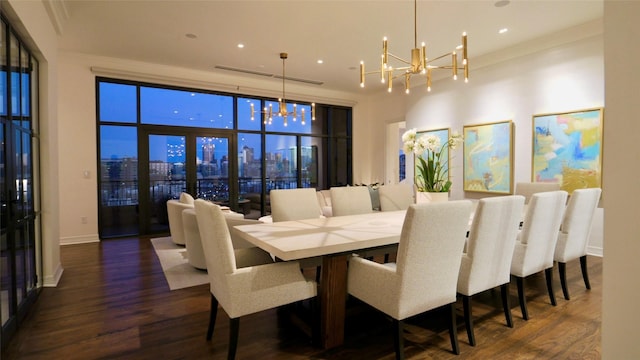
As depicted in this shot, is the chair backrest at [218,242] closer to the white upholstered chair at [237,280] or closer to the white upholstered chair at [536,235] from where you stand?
the white upholstered chair at [237,280]

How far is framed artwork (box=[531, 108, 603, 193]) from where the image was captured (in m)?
4.25

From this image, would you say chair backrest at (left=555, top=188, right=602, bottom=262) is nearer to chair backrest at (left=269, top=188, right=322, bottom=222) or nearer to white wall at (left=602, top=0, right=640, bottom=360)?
chair backrest at (left=269, top=188, right=322, bottom=222)

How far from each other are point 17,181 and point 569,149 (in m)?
6.23

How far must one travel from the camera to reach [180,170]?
6.24 meters

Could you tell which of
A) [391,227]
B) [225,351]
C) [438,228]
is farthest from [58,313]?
[438,228]

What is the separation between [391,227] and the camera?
8.38ft

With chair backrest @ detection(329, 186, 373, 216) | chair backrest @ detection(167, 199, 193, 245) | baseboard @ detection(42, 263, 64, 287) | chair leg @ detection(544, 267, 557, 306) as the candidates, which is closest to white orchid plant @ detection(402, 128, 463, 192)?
chair backrest @ detection(329, 186, 373, 216)

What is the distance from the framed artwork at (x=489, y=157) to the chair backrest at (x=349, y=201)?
9.55ft

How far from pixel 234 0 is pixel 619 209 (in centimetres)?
390

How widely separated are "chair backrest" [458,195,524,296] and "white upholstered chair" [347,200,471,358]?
0.17m

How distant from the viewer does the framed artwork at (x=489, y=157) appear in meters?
5.22

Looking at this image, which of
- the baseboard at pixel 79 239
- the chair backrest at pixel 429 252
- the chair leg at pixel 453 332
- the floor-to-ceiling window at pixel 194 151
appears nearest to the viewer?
the chair backrest at pixel 429 252

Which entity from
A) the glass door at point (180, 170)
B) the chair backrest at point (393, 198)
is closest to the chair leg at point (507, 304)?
the chair backrest at point (393, 198)

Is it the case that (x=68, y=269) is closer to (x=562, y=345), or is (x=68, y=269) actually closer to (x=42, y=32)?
(x=42, y=32)
